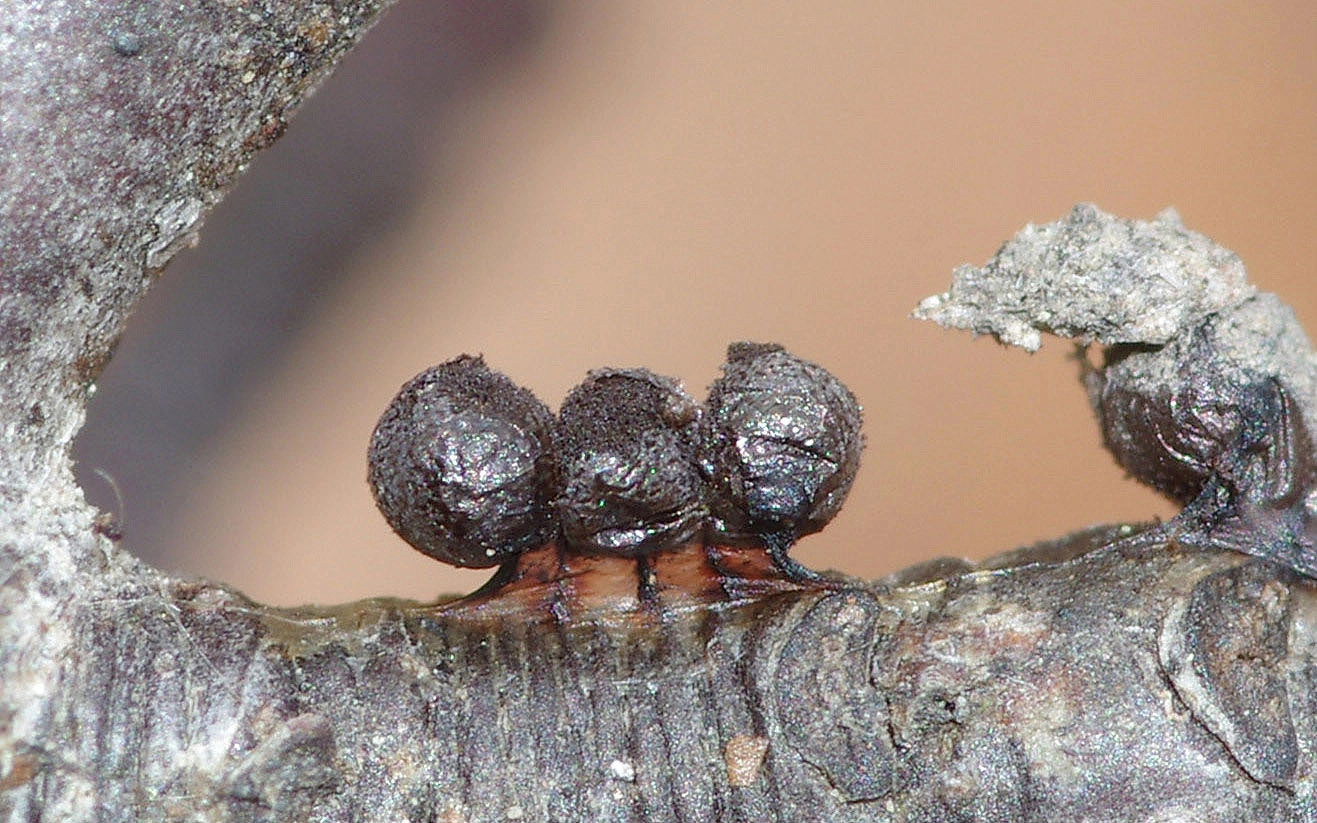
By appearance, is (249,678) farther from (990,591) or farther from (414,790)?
(990,591)

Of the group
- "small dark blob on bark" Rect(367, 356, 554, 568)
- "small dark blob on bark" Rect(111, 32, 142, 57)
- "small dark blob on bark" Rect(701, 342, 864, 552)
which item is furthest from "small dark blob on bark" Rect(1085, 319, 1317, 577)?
"small dark blob on bark" Rect(111, 32, 142, 57)

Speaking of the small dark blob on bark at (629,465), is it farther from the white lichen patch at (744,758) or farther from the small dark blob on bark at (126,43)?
the small dark blob on bark at (126,43)

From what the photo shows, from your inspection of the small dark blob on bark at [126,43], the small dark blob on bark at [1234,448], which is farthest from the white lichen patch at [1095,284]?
the small dark blob on bark at [126,43]

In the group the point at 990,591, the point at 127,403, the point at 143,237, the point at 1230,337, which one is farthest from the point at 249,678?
the point at 127,403

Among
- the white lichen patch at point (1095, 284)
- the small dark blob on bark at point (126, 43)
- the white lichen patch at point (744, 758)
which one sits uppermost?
the small dark blob on bark at point (126, 43)

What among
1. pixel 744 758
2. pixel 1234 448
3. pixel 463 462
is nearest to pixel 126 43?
pixel 463 462

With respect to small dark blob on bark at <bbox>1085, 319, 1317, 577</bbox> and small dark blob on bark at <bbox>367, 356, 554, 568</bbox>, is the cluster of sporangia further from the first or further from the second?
small dark blob on bark at <bbox>1085, 319, 1317, 577</bbox>

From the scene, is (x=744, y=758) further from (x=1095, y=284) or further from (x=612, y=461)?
(x=1095, y=284)
